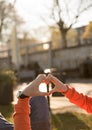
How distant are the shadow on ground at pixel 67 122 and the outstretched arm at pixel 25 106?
5.56 metres

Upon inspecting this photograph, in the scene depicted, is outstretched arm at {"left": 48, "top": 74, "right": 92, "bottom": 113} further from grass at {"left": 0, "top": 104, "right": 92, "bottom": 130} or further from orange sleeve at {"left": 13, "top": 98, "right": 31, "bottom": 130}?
grass at {"left": 0, "top": 104, "right": 92, "bottom": 130}

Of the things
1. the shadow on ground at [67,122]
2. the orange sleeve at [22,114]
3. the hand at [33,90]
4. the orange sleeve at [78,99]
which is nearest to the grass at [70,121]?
the shadow on ground at [67,122]

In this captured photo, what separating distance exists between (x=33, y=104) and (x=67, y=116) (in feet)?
16.5

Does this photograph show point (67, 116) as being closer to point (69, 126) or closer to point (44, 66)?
point (69, 126)

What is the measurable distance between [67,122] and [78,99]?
6.30 m

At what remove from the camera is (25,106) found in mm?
2330

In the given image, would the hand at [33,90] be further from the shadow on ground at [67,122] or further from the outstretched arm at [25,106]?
the shadow on ground at [67,122]

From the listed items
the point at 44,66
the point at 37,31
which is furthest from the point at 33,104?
the point at 37,31

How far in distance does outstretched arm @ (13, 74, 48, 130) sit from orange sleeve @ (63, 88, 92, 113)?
189 millimetres

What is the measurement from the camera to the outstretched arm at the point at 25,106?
7.41ft

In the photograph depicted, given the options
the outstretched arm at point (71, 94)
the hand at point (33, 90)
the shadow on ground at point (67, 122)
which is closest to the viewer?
the hand at point (33, 90)

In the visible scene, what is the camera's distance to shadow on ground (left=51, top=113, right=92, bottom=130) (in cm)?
807

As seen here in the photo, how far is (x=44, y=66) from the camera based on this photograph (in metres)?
29.6

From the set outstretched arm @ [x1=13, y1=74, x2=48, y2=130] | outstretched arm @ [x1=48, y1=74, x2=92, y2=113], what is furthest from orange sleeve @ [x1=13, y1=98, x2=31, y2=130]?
outstretched arm @ [x1=48, y1=74, x2=92, y2=113]
